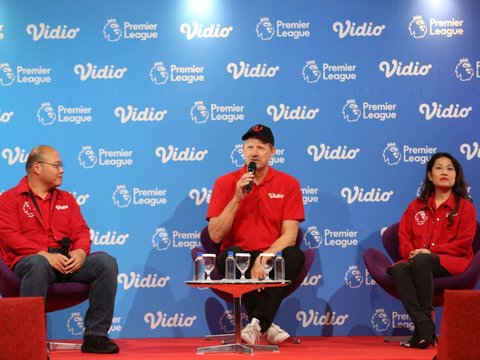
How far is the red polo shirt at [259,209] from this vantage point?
5.21 meters

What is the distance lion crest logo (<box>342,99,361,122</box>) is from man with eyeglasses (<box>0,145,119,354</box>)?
89.3 inches

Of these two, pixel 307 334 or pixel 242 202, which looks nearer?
pixel 242 202

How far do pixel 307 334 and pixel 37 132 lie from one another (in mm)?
2697

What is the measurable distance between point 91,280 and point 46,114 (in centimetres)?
169

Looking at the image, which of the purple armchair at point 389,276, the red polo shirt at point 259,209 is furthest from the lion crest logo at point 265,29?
the purple armchair at point 389,276

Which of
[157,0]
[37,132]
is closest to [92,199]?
[37,132]

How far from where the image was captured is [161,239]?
5836mm

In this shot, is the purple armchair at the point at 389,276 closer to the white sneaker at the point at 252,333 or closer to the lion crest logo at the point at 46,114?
the white sneaker at the point at 252,333

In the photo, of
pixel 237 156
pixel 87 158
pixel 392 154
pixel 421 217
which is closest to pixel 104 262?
pixel 87 158

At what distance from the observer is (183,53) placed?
5957 millimetres

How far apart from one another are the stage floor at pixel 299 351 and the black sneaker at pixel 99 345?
61mm

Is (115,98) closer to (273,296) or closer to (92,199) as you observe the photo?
(92,199)

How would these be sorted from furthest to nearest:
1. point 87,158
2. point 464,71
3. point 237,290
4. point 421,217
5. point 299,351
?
point 464,71, point 87,158, point 421,217, point 299,351, point 237,290

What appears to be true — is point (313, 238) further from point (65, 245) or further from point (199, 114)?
point (65, 245)
